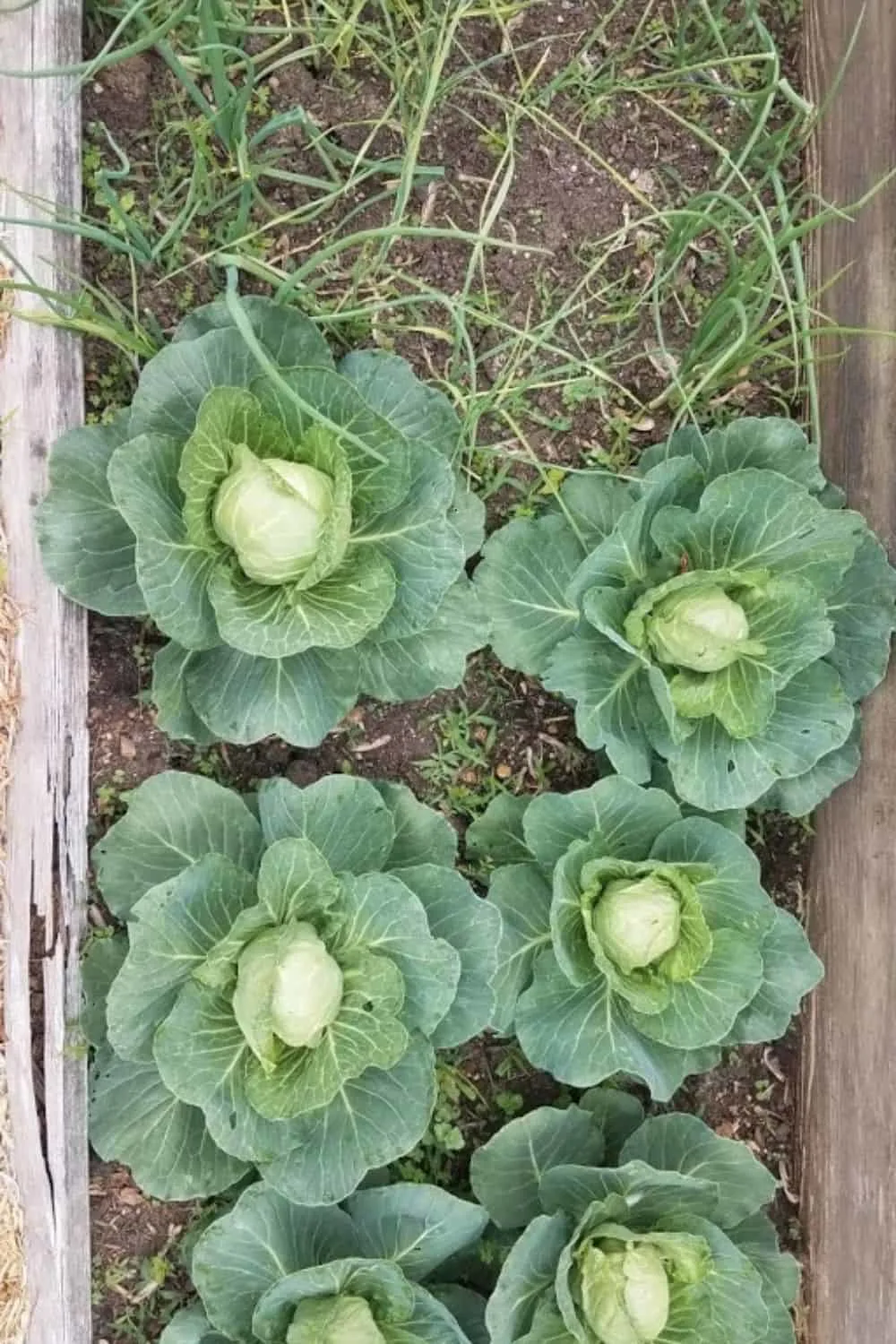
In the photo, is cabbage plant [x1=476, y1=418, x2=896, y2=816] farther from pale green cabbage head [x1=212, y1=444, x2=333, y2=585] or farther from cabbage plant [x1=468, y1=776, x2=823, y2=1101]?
pale green cabbage head [x1=212, y1=444, x2=333, y2=585]

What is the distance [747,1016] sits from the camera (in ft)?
7.66

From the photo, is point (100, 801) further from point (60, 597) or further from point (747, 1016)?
point (747, 1016)

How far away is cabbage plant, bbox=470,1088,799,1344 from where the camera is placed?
209cm

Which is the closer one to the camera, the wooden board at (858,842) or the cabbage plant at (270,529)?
the cabbage plant at (270,529)

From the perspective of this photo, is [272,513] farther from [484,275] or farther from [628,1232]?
[628,1232]

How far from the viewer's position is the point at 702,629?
2115mm

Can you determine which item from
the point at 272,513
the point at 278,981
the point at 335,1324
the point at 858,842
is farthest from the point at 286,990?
the point at 858,842

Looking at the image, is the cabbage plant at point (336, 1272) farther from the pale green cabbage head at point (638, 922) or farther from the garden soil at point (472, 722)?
the pale green cabbage head at point (638, 922)

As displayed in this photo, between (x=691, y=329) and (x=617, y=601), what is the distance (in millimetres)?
628

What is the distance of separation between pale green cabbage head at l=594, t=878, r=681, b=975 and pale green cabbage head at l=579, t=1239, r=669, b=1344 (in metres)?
0.49

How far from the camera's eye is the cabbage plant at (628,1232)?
2.09m

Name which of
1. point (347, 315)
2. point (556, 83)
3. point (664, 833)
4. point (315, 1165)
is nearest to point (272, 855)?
point (315, 1165)

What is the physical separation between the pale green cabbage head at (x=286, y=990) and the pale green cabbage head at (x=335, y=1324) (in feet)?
1.51

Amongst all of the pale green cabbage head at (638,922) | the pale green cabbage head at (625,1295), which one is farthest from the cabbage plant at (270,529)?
the pale green cabbage head at (625,1295)
